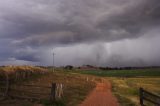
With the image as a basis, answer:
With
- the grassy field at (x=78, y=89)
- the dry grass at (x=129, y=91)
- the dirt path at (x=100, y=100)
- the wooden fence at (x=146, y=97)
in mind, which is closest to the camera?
the wooden fence at (x=146, y=97)

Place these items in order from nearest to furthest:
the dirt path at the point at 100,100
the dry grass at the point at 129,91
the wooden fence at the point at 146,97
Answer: the wooden fence at the point at 146,97 < the dirt path at the point at 100,100 < the dry grass at the point at 129,91

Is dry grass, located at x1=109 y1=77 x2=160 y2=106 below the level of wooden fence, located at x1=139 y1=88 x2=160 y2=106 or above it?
below

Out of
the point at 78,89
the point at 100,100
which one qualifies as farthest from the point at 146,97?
the point at 78,89

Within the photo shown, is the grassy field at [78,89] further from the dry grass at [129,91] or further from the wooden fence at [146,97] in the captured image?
the wooden fence at [146,97]

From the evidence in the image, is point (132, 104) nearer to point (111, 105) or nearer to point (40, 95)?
point (111, 105)

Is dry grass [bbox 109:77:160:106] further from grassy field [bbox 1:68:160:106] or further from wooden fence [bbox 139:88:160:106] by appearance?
wooden fence [bbox 139:88:160:106]

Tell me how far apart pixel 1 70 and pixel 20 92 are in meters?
8.69

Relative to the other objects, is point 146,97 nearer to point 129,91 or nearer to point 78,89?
point 78,89

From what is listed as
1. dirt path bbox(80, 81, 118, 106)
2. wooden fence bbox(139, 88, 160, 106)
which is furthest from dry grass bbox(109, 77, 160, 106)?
wooden fence bbox(139, 88, 160, 106)

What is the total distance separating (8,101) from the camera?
24500mm

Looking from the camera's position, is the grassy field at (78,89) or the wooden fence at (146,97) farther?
the grassy field at (78,89)

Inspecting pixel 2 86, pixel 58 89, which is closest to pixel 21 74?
pixel 2 86

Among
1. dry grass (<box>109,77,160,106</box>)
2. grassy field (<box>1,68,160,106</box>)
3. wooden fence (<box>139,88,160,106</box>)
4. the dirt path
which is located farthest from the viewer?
dry grass (<box>109,77,160,106</box>)

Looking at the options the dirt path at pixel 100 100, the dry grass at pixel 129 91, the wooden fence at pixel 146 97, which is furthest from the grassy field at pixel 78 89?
the wooden fence at pixel 146 97
